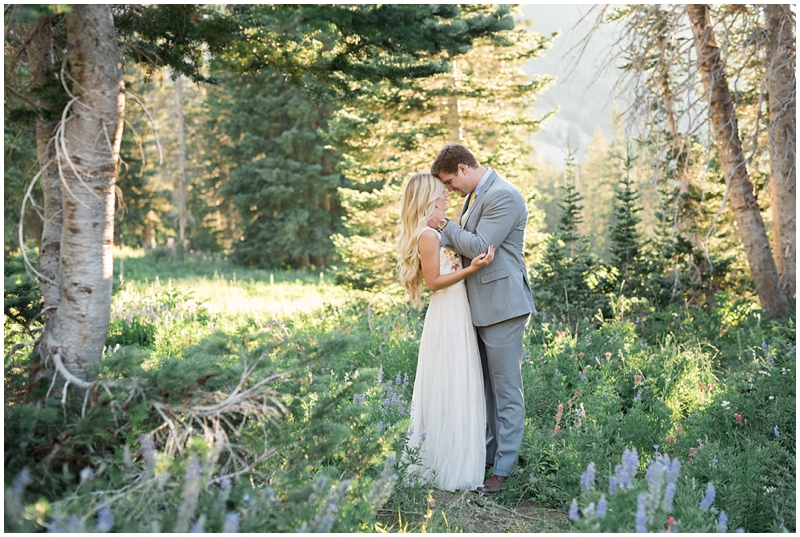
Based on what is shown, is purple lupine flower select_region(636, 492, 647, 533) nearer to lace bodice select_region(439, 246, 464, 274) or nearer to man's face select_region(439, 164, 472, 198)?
lace bodice select_region(439, 246, 464, 274)

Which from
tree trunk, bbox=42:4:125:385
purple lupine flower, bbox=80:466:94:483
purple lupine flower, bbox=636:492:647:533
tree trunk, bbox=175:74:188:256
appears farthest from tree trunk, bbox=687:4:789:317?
tree trunk, bbox=175:74:188:256

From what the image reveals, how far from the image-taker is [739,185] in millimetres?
7594

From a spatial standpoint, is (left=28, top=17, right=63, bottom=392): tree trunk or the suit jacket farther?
the suit jacket

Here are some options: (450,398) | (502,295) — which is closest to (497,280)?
(502,295)

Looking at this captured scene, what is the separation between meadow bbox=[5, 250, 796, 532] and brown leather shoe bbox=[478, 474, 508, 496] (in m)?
0.05

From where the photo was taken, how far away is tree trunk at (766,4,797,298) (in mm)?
6785

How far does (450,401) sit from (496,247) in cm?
112

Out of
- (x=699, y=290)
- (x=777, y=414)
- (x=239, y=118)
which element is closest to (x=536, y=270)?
(x=699, y=290)

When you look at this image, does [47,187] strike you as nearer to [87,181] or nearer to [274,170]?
[87,181]

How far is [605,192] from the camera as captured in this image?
44.3 metres

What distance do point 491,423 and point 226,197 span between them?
22006 millimetres

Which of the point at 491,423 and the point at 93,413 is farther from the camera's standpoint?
the point at 491,423

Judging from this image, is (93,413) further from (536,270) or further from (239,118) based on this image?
(239,118)

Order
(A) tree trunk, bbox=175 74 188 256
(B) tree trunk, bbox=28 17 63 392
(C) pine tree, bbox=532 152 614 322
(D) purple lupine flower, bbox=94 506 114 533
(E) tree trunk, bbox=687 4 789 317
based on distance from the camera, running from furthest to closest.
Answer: (A) tree trunk, bbox=175 74 188 256
(C) pine tree, bbox=532 152 614 322
(E) tree trunk, bbox=687 4 789 317
(B) tree trunk, bbox=28 17 63 392
(D) purple lupine flower, bbox=94 506 114 533
